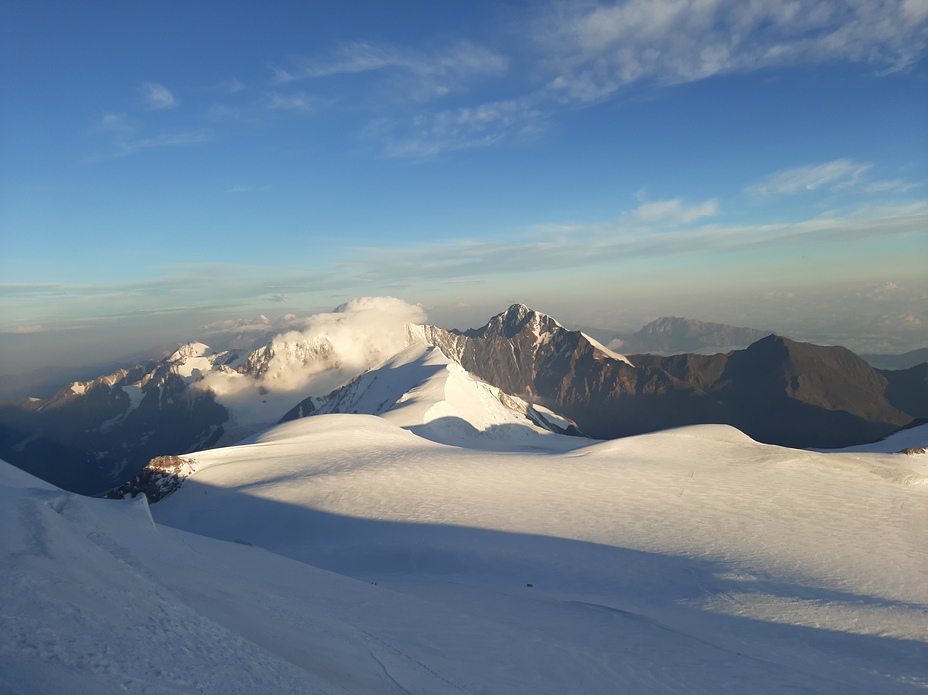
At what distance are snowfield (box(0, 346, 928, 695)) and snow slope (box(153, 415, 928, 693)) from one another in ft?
0.36

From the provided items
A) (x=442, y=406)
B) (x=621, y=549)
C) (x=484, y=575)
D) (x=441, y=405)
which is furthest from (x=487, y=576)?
(x=441, y=405)

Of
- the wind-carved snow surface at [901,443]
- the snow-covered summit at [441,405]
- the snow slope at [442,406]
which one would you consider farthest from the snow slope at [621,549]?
the snow-covered summit at [441,405]

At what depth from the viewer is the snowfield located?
665 centimetres

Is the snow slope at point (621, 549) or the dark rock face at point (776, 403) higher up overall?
the snow slope at point (621, 549)

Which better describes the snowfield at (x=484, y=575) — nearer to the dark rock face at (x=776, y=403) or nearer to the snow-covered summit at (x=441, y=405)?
the snow-covered summit at (x=441, y=405)

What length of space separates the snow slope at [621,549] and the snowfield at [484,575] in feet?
0.36

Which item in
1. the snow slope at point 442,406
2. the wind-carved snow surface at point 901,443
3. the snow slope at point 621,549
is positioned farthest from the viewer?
the snow slope at point 442,406

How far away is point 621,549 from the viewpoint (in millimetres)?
20453

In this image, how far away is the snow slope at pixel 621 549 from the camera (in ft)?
37.9

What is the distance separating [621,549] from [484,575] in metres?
5.75

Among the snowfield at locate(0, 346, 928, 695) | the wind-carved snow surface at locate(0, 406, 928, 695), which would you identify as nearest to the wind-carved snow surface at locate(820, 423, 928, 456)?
the snowfield at locate(0, 346, 928, 695)

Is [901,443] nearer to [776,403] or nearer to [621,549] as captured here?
[621,549]

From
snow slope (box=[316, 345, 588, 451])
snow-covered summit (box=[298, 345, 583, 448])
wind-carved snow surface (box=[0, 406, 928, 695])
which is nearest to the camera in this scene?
wind-carved snow surface (box=[0, 406, 928, 695])

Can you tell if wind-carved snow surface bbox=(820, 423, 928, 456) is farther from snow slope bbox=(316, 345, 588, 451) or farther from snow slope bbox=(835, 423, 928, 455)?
snow slope bbox=(316, 345, 588, 451)
